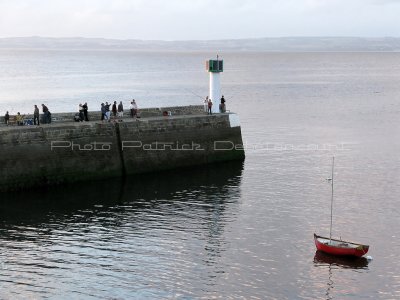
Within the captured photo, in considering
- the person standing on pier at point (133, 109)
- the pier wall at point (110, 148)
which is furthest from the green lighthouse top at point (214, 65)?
the person standing on pier at point (133, 109)

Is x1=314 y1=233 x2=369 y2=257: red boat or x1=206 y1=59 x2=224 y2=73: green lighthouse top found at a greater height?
x1=206 y1=59 x2=224 y2=73: green lighthouse top

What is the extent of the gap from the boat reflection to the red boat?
0.17m

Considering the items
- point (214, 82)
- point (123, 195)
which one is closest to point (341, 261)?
point (123, 195)

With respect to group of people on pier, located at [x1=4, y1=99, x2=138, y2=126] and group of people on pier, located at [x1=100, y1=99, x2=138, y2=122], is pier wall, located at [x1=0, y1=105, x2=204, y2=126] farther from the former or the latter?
group of people on pier, located at [x1=100, y1=99, x2=138, y2=122]

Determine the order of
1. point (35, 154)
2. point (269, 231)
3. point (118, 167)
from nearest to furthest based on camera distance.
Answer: point (269, 231) → point (35, 154) → point (118, 167)

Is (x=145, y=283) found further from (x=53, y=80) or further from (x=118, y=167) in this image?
(x=53, y=80)

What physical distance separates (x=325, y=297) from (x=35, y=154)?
16.9m

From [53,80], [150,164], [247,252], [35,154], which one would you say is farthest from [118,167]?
[53,80]

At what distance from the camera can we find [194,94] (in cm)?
9475

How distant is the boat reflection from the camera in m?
22.2

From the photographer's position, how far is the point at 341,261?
2272 cm

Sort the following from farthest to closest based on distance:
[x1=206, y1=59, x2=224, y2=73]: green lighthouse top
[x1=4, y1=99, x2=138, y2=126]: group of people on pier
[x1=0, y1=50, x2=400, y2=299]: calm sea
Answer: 1. [x1=206, y1=59, x2=224, y2=73]: green lighthouse top
2. [x1=4, y1=99, x2=138, y2=126]: group of people on pier
3. [x1=0, y1=50, x2=400, y2=299]: calm sea

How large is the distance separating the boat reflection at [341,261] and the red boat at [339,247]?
17 cm

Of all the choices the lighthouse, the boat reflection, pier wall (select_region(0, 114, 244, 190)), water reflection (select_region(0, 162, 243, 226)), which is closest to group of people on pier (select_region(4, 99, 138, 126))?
pier wall (select_region(0, 114, 244, 190))
